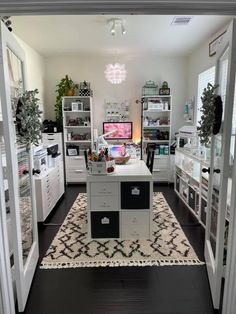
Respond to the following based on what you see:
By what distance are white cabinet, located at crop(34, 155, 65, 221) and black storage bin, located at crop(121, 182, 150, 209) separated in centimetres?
122

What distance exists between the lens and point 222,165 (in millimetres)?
1680

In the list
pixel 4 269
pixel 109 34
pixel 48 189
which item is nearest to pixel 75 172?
pixel 48 189

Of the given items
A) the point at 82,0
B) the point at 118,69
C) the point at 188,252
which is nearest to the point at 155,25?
the point at 118,69

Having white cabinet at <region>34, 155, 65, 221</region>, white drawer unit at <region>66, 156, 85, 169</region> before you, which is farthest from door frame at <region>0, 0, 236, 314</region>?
white drawer unit at <region>66, 156, 85, 169</region>

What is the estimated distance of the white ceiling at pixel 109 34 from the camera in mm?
3283

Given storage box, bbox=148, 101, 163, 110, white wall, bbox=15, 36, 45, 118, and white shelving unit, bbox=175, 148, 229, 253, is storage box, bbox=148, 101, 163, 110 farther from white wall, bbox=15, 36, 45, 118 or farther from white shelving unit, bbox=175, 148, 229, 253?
white wall, bbox=15, 36, 45, 118

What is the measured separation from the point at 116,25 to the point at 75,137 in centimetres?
261

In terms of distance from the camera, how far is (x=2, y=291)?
1594 millimetres

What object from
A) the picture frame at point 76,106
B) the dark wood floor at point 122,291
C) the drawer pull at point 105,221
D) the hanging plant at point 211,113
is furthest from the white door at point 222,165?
the picture frame at point 76,106

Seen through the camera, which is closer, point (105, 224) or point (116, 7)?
point (116, 7)

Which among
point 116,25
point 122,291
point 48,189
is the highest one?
point 116,25

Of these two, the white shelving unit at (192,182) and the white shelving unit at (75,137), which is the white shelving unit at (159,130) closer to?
the white shelving unit at (192,182)

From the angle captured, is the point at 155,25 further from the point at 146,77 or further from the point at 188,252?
the point at 188,252

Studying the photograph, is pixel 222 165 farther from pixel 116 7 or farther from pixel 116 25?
pixel 116 25
